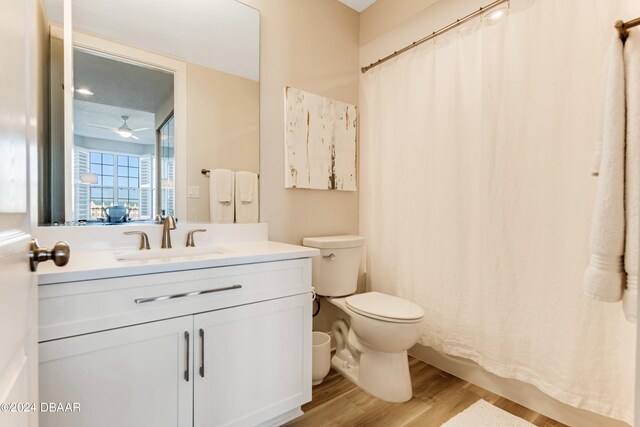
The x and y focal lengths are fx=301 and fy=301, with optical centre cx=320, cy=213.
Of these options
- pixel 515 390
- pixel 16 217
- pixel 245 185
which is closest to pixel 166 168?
pixel 245 185

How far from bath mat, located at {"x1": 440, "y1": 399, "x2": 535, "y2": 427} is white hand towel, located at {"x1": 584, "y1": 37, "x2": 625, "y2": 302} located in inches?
33.2

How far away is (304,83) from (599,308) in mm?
2012

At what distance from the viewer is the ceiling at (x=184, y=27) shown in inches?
56.1

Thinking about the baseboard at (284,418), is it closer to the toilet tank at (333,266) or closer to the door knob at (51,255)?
the toilet tank at (333,266)

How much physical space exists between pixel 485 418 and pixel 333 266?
1099mm

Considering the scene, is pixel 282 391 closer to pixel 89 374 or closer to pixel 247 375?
pixel 247 375

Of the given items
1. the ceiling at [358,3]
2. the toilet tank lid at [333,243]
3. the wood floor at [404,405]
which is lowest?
the wood floor at [404,405]

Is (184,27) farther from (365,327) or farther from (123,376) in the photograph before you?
(365,327)

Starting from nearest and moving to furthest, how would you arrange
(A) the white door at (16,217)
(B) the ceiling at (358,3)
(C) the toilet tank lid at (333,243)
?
(A) the white door at (16,217) → (C) the toilet tank lid at (333,243) → (B) the ceiling at (358,3)

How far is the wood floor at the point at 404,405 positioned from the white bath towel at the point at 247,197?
1.10 m

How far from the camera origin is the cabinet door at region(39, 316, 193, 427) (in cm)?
90

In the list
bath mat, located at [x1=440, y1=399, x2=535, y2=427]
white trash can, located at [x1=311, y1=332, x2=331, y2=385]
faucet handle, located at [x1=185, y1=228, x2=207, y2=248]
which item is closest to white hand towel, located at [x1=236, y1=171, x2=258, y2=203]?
faucet handle, located at [x1=185, y1=228, x2=207, y2=248]

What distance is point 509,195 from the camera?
5.10 feet

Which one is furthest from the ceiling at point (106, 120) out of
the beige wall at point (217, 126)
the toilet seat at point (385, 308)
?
the toilet seat at point (385, 308)
